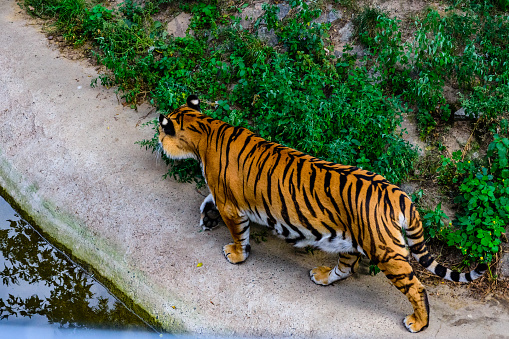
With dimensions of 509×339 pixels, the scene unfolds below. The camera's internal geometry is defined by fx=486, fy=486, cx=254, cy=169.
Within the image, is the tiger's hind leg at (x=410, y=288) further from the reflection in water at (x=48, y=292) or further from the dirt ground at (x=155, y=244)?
the reflection in water at (x=48, y=292)

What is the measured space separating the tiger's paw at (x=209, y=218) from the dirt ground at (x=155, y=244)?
0.07m

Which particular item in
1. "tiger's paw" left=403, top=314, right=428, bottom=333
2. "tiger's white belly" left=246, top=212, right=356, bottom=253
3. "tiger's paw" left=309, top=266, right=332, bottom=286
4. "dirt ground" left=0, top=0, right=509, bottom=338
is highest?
"tiger's white belly" left=246, top=212, right=356, bottom=253

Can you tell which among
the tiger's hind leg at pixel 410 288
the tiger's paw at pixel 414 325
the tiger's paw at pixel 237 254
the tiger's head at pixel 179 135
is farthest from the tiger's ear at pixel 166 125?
the tiger's paw at pixel 414 325

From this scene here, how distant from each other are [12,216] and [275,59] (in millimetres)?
3112

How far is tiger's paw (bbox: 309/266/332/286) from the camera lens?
3754 mm

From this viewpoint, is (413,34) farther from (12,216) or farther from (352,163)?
(12,216)

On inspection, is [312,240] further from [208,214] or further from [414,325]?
[208,214]

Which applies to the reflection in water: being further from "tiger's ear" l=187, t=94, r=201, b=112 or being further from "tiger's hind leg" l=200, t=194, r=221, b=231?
"tiger's ear" l=187, t=94, r=201, b=112

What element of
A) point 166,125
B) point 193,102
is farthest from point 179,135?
point 193,102

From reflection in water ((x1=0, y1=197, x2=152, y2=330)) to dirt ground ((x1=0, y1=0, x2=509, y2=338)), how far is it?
0.59ft

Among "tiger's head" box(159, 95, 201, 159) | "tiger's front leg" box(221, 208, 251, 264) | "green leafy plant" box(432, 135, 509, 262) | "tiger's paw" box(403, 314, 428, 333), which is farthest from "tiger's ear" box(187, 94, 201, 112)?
"tiger's paw" box(403, 314, 428, 333)

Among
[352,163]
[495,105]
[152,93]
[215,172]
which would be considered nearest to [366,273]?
[352,163]

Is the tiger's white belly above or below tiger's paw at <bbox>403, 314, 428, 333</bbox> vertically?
above

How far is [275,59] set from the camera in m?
5.21
